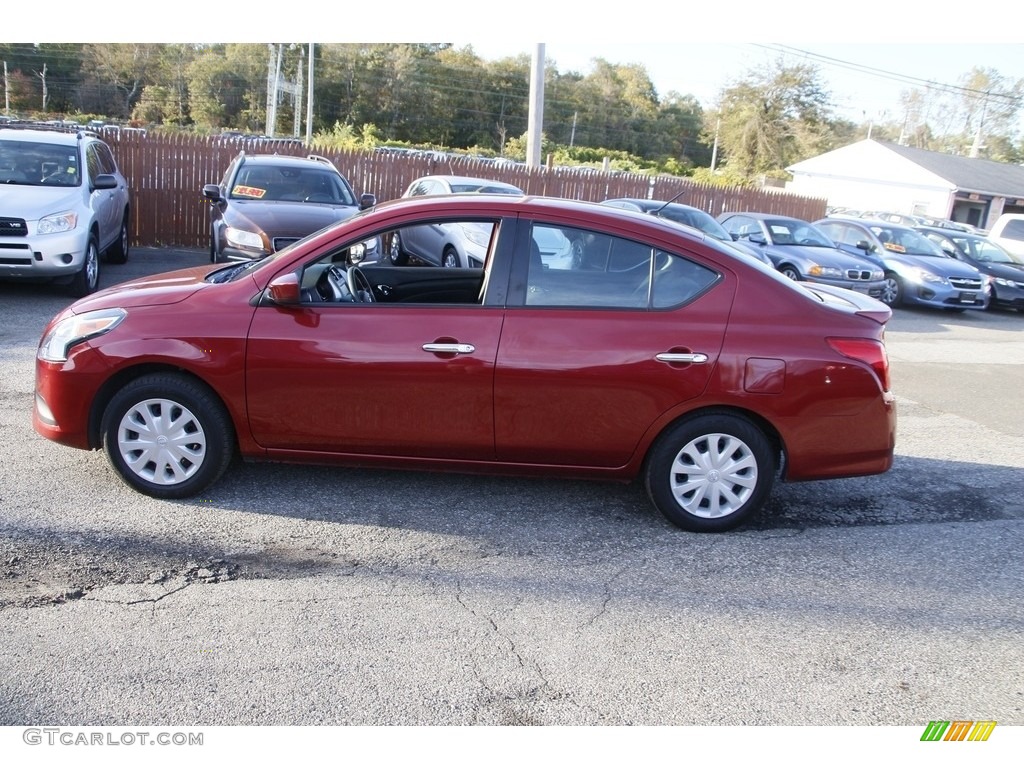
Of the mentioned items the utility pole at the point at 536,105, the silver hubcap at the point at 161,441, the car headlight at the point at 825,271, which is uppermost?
the utility pole at the point at 536,105

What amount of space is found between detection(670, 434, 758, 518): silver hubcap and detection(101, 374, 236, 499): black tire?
2.44 meters

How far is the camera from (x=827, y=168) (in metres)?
51.8

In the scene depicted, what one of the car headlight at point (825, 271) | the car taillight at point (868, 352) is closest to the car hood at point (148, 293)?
the car taillight at point (868, 352)

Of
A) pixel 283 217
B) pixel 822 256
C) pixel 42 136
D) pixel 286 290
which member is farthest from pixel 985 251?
pixel 286 290

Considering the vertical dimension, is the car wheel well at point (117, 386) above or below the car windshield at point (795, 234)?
below

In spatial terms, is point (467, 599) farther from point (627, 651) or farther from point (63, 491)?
point (63, 491)

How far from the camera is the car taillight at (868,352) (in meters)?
4.51

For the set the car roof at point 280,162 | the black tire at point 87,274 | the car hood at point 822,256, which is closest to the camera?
the black tire at point 87,274

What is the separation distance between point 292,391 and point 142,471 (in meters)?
0.94

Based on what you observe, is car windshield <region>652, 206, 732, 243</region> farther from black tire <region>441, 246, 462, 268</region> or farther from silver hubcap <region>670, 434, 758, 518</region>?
silver hubcap <region>670, 434, 758, 518</region>

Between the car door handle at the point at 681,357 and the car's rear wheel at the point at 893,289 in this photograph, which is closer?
the car door handle at the point at 681,357

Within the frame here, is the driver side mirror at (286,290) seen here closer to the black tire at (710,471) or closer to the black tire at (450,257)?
the black tire at (710,471)

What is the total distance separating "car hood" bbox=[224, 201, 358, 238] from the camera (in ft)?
32.9

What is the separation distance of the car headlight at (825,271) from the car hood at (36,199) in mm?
10693
